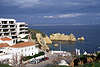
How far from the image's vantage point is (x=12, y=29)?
61.0m

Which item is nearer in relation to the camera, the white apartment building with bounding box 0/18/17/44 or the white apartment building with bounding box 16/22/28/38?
the white apartment building with bounding box 0/18/17/44

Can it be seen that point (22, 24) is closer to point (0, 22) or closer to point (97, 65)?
point (0, 22)

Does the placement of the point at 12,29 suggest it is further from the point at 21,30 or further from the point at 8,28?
the point at 21,30

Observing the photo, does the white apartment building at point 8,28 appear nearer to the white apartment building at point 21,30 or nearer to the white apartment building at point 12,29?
the white apartment building at point 12,29

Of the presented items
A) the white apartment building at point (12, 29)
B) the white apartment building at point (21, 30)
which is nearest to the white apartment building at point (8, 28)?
the white apartment building at point (12, 29)

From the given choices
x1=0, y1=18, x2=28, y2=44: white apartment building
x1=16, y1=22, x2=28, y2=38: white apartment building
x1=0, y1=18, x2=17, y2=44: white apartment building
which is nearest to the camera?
x1=0, y1=18, x2=17, y2=44: white apartment building

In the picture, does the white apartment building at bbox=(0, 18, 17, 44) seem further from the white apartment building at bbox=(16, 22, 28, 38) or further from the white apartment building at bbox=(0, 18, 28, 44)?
the white apartment building at bbox=(16, 22, 28, 38)

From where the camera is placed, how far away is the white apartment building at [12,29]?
57.4 m

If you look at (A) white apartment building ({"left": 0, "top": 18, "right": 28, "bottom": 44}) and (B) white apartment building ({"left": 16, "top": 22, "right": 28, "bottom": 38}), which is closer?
(A) white apartment building ({"left": 0, "top": 18, "right": 28, "bottom": 44})

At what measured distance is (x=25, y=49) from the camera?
40219 millimetres

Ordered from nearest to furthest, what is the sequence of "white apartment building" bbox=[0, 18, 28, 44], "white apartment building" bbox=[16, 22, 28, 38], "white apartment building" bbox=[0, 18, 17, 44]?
"white apartment building" bbox=[0, 18, 17, 44], "white apartment building" bbox=[0, 18, 28, 44], "white apartment building" bbox=[16, 22, 28, 38]

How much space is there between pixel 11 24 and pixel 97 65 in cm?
4376

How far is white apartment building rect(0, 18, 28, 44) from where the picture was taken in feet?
188

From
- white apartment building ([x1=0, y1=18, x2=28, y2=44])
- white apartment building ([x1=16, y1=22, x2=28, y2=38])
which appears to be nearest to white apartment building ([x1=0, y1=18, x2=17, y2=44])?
white apartment building ([x1=0, y1=18, x2=28, y2=44])
